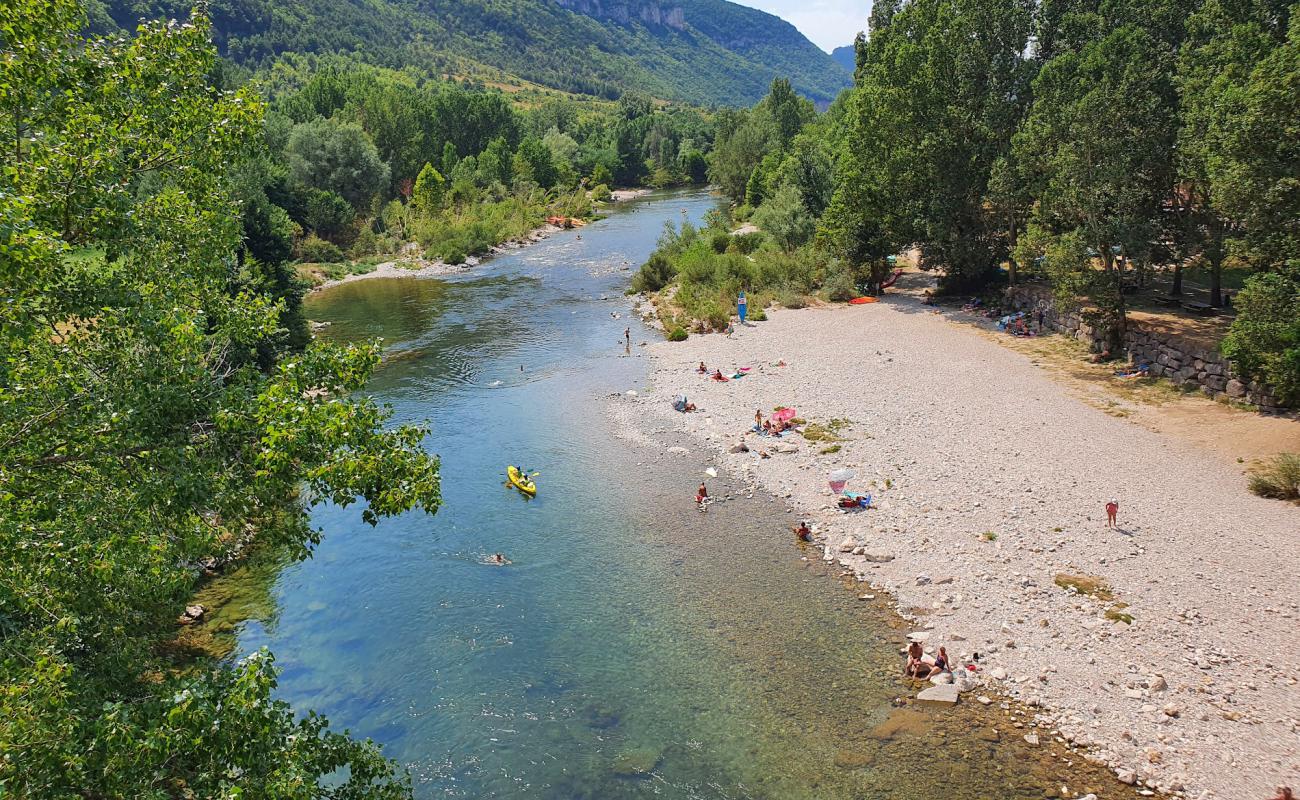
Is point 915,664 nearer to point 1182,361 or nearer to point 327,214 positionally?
point 1182,361

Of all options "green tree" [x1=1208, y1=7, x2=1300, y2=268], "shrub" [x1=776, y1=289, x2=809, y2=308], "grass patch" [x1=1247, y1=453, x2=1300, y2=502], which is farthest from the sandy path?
"shrub" [x1=776, y1=289, x2=809, y2=308]

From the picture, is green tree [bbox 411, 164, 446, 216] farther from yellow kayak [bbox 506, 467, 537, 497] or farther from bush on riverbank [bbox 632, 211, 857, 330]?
yellow kayak [bbox 506, 467, 537, 497]

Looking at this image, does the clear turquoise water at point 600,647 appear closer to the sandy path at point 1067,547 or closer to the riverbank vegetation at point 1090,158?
the sandy path at point 1067,547

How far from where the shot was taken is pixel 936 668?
16641 millimetres

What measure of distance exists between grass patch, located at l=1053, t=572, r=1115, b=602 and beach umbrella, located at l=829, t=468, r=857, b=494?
688 centimetres

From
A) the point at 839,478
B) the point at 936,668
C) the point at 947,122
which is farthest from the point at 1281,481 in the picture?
the point at 947,122

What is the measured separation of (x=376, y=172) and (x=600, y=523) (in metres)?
69.8

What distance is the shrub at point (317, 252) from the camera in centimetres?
7081

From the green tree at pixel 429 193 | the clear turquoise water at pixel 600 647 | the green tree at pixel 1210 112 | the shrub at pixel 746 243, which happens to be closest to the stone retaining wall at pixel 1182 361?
the green tree at pixel 1210 112

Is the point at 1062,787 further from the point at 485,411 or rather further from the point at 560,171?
the point at 560,171

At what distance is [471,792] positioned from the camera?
47.3ft

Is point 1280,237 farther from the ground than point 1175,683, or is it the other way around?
point 1280,237

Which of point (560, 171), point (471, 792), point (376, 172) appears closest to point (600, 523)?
point (471, 792)

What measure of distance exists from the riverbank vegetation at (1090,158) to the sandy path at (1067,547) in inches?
219
